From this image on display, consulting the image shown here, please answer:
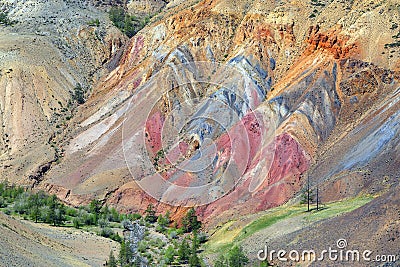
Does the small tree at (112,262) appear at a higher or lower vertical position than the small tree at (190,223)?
lower

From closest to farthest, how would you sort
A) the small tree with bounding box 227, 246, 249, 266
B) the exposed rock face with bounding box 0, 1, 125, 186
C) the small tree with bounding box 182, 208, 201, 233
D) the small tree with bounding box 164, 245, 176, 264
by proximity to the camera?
the small tree with bounding box 227, 246, 249, 266 < the small tree with bounding box 164, 245, 176, 264 < the small tree with bounding box 182, 208, 201, 233 < the exposed rock face with bounding box 0, 1, 125, 186

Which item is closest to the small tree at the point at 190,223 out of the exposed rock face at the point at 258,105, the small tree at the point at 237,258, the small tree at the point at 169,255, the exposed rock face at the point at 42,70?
the exposed rock face at the point at 258,105

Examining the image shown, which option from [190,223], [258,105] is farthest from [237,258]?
[258,105]

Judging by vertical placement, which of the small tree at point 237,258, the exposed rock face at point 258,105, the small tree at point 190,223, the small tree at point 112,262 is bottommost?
the small tree at point 112,262

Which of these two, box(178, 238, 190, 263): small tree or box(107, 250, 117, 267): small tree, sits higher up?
box(178, 238, 190, 263): small tree

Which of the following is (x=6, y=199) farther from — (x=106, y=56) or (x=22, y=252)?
Answer: (x=106, y=56)

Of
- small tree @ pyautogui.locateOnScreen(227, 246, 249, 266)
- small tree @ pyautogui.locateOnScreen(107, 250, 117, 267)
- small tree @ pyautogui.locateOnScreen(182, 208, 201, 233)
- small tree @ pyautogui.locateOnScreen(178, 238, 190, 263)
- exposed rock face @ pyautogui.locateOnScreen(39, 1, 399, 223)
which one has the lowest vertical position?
small tree @ pyautogui.locateOnScreen(107, 250, 117, 267)

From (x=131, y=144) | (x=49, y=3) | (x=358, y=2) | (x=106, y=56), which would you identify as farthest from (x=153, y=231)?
(x=49, y=3)

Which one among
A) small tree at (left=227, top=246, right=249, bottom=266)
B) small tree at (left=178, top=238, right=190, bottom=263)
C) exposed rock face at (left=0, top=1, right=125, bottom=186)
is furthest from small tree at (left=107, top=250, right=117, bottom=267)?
exposed rock face at (left=0, top=1, right=125, bottom=186)

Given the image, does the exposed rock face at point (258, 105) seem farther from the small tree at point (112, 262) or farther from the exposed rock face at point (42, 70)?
the small tree at point (112, 262)

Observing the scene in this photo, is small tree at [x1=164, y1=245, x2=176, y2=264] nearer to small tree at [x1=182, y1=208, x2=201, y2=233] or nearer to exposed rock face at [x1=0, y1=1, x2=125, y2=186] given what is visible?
small tree at [x1=182, y1=208, x2=201, y2=233]

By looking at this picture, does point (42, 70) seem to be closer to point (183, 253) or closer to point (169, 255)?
point (169, 255)
